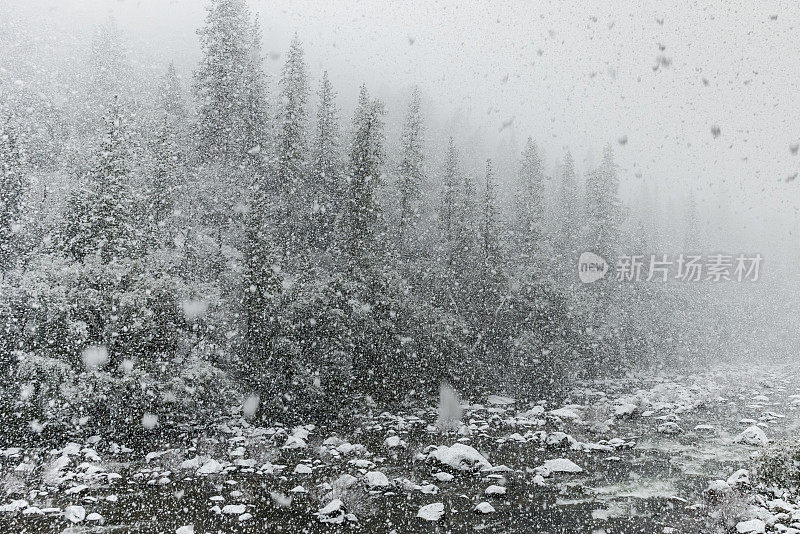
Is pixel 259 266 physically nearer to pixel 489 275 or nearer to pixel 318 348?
pixel 318 348

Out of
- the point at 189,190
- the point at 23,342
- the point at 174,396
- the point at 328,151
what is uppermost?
the point at 328,151

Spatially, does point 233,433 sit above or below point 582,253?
below

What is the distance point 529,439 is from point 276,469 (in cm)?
878

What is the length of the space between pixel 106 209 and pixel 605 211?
111ft

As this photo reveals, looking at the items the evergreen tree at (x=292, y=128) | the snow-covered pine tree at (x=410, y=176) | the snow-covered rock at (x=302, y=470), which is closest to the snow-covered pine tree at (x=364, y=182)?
the evergreen tree at (x=292, y=128)

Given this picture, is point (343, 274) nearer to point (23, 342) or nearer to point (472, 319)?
point (472, 319)

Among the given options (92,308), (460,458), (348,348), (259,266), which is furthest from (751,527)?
(92,308)

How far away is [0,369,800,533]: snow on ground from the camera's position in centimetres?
1105

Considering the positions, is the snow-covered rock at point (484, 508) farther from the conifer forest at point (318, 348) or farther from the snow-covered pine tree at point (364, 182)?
the snow-covered pine tree at point (364, 182)

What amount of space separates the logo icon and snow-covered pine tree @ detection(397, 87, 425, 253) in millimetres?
14176

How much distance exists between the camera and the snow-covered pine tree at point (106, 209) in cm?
1900

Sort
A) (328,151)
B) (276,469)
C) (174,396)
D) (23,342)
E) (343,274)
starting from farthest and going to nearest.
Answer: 1. (328,151)
2. (343,274)
3. (174,396)
4. (23,342)
5. (276,469)

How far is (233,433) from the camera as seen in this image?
1781cm

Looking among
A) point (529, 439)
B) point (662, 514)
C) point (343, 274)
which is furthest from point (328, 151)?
point (662, 514)
